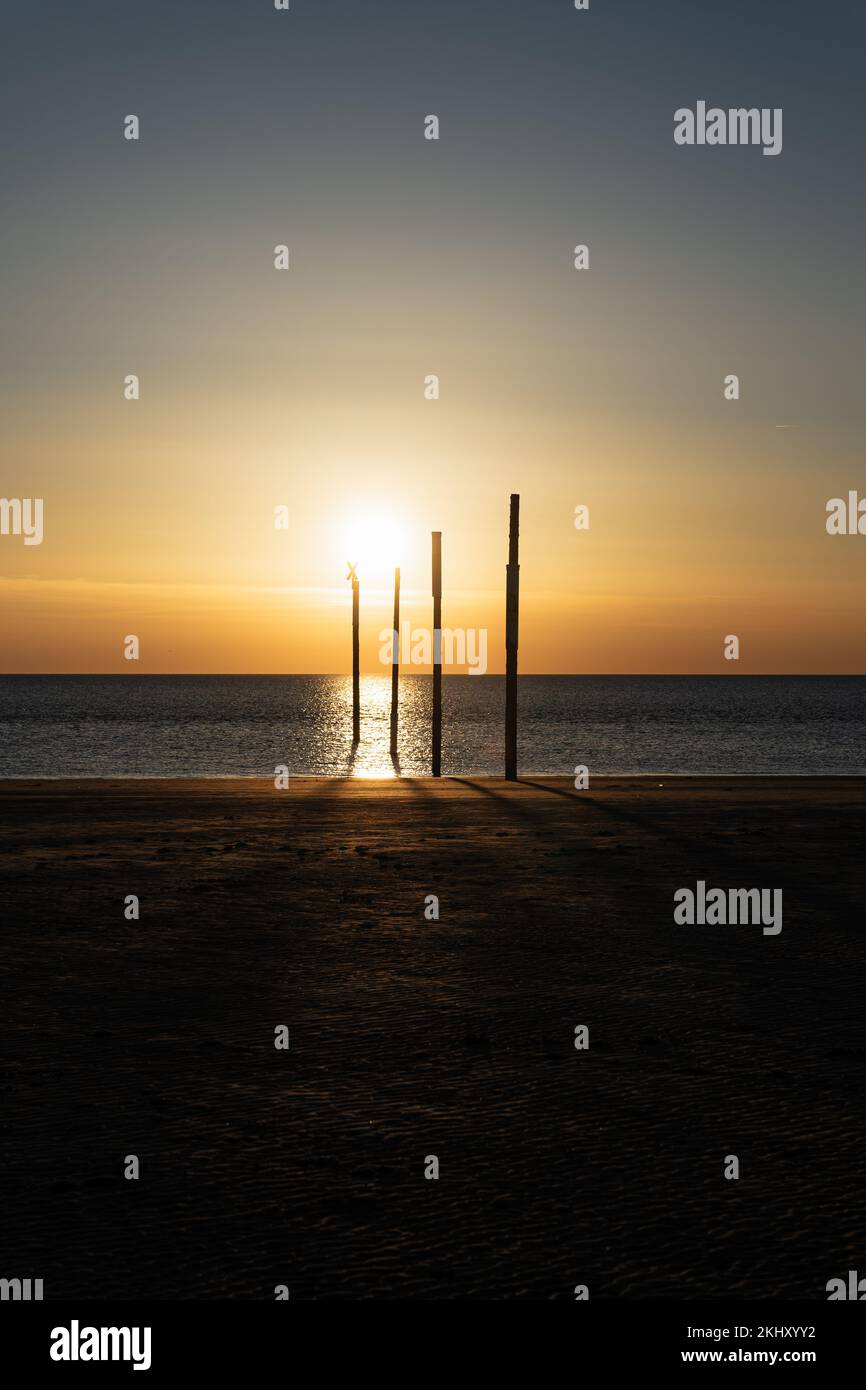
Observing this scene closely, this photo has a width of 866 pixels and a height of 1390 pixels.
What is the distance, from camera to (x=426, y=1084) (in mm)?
7094

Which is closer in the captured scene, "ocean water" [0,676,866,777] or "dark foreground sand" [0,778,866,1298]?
"dark foreground sand" [0,778,866,1298]

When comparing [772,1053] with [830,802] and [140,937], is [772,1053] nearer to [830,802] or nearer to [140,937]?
[140,937]

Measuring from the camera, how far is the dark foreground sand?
4980 mm

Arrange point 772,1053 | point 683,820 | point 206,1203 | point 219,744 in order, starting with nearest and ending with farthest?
1. point 206,1203
2. point 772,1053
3. point 683,820
4. point 219,744

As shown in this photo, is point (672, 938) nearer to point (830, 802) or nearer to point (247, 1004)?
point (247, 1004)

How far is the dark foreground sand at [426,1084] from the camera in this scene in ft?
16.3

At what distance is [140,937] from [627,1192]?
6600 millimetres

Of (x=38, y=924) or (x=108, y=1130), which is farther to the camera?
(x=38, y=924)

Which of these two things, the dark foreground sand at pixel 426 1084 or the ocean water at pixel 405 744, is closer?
the dark foreground sand at pixel 426 1084

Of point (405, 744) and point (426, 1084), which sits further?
point (405, 744)

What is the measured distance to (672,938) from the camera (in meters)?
11.4
